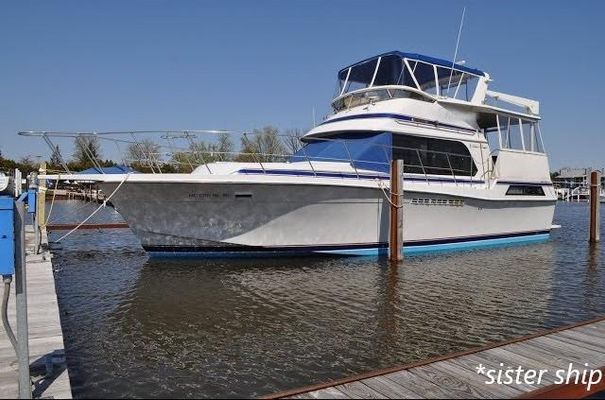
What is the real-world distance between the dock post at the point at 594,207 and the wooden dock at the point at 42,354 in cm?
1740

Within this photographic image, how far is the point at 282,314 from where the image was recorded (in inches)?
283

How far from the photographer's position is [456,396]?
3.89m

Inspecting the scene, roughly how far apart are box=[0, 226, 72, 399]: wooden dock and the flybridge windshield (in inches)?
422

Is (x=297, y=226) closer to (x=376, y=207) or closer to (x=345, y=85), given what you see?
(x=376, y=207)

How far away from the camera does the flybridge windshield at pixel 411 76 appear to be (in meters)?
14.0

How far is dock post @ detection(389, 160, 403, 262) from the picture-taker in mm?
11680

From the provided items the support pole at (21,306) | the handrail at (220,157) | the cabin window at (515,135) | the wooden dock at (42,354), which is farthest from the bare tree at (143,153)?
the cabin window at (515,135)

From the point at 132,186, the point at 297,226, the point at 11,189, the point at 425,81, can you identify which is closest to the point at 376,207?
the point at 297,226

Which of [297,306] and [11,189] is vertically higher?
[11,189]

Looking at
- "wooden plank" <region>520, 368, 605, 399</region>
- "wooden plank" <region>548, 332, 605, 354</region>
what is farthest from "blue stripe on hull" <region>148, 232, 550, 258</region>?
"wooden plank" <region>520, 368, 605, 399</region>

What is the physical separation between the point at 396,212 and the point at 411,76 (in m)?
4.52

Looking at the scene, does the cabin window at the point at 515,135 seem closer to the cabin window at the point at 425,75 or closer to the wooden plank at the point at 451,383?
the cabin window at the point at 425,75

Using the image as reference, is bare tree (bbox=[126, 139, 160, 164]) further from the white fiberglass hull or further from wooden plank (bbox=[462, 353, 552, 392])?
Result: wooden plank (bbox=[462, 353, 552, 392])

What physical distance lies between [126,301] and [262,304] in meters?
2.27
